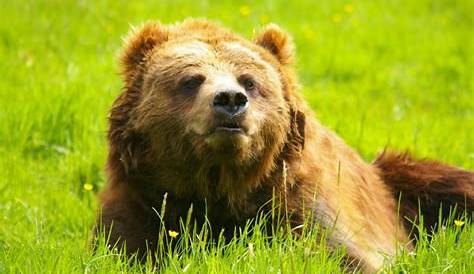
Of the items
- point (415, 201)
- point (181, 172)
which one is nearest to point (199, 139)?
point (181, 172)

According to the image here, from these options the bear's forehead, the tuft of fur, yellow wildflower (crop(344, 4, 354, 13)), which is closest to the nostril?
the bear's forehead

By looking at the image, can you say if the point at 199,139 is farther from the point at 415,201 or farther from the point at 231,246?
the point at 415,201

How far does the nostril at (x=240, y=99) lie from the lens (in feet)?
18.0

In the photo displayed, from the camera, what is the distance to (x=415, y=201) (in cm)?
728

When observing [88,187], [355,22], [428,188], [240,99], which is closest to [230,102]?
[240,99]

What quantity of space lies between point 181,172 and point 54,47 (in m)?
4.99

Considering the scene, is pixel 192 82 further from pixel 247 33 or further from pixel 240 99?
pixel 247 33

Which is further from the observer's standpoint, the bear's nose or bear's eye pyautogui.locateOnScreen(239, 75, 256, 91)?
bear's eye pyautogui.locateOnScreen(239, 75, 256, 91)

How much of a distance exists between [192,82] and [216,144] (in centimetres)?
52

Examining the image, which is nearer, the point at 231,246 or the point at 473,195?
the point at 231,246

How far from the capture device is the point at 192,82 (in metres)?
5.94

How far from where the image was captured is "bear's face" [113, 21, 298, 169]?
18.2 ft

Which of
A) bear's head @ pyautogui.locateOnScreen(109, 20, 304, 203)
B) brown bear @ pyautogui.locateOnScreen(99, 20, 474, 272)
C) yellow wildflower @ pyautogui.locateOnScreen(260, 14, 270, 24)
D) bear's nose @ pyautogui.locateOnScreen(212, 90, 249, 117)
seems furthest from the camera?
yellow wildflower @ pyautogui.locateOnScreen(260, 14, 270, 24)

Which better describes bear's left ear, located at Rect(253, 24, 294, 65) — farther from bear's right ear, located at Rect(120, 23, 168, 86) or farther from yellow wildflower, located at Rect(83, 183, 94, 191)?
yellow wildflower, located at Rect(83, 183, 94, 191)
